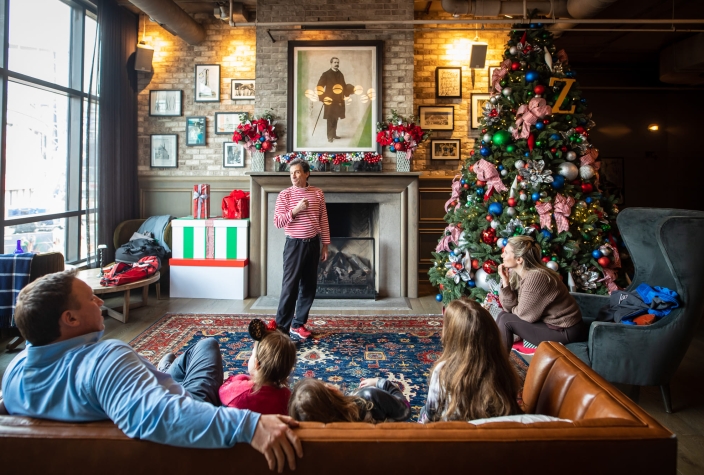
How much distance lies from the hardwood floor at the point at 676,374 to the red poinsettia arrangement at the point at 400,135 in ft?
6.17

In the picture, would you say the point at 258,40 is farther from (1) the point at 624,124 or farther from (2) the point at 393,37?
(1) the point at 624,124

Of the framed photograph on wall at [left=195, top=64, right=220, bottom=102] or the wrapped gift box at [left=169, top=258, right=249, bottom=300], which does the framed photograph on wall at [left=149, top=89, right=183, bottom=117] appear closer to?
the framed photograph on wall at [left=195, top=64, right=220, bottom=102]

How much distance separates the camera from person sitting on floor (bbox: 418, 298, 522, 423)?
1.77 metres

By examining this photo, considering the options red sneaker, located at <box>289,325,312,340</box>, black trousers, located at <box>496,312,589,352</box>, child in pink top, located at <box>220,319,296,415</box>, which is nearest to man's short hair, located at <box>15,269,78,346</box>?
child in pink top, located at <box>220,319,296,415</box>

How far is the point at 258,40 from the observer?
21.5ft

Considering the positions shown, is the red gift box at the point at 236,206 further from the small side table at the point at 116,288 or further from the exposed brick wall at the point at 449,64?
the exposed brick wall at the point at 449,64

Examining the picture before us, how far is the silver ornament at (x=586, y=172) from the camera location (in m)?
4.81

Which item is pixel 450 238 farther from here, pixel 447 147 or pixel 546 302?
pixel 546 302

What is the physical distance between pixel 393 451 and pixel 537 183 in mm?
4043

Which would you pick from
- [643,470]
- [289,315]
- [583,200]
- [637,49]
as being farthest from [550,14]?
[643,470]

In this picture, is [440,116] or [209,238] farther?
[440,116]

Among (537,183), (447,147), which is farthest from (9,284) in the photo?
(447,147)

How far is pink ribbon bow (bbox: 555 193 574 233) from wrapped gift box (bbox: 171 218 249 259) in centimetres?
358

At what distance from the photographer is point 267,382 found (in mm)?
1915
